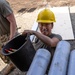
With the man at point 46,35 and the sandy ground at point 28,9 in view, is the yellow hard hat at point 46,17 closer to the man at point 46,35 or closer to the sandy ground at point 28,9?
the man at point 46,35

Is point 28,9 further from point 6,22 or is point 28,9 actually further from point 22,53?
point 22,53

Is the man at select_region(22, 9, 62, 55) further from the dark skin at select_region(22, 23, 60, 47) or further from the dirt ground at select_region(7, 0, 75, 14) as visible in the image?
the dirt ground at select_region(7, 0, 75, 14)

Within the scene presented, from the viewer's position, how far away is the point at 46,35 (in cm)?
381

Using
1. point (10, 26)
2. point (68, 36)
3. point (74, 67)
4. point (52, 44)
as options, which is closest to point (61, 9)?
point (68, 36)

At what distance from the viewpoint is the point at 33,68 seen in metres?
3.04

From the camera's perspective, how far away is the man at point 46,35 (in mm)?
3582

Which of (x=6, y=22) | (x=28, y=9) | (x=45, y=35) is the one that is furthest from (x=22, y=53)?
(x=28, y=9)

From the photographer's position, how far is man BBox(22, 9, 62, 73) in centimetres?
358

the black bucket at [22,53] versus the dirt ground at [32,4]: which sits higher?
the black bucket at [22,53]

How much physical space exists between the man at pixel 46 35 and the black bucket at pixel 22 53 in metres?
0.16

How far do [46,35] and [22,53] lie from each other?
521 mm

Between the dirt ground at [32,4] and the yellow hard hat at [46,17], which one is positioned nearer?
the yellow hard hat at [46,17]

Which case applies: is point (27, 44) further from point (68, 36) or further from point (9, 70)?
point (68, 36)

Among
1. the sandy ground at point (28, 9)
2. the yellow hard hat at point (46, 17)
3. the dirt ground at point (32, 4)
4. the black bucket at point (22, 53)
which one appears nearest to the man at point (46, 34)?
the yellow hard hat at point (46, 17)
